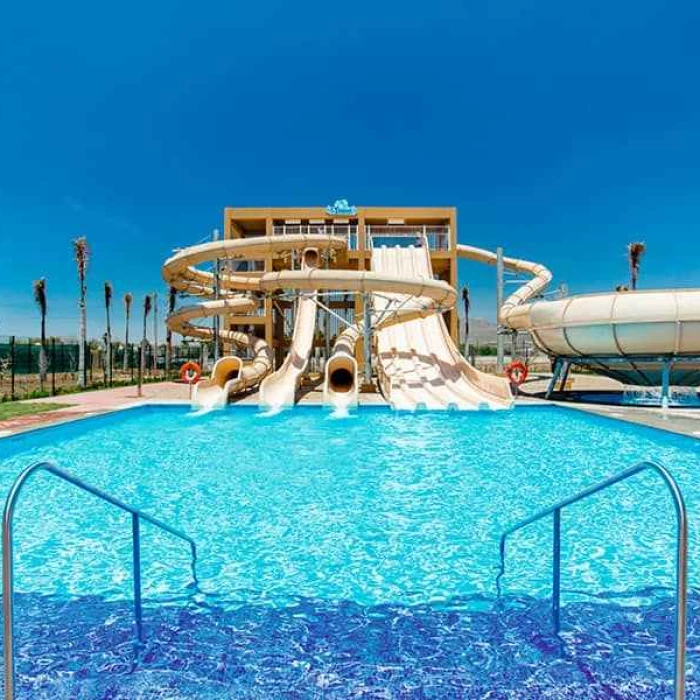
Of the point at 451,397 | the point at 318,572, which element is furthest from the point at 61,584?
the point at 451,397

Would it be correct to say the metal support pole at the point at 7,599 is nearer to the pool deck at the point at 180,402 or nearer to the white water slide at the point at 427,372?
the pool deck at the point at 180,402

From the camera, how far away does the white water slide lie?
1370 cm

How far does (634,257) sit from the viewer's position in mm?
33406

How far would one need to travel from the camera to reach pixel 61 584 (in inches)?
153

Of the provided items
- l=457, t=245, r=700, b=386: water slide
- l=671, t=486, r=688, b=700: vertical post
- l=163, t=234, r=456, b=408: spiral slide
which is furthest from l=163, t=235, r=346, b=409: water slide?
l=671, t=486, r=688, b=700: vertical post

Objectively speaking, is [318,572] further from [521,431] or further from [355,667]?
[521,431]

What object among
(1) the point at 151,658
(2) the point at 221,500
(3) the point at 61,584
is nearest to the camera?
(1) the point at 151,658

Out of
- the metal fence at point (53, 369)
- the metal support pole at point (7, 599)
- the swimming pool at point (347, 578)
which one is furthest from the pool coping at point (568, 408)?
the metal support pole at point (7, 599)

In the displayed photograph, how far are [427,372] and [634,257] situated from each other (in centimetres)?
2467

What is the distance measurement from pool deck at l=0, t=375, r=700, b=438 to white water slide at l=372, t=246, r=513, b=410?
2.24 ft

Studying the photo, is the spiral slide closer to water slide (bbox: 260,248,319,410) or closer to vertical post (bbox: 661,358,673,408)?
water slide (bbox: 260,248,319,410)

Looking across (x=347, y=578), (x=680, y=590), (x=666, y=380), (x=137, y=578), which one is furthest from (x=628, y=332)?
(x=137, y=578)

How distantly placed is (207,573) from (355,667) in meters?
1.77

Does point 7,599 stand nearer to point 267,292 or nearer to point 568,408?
point 568,408
